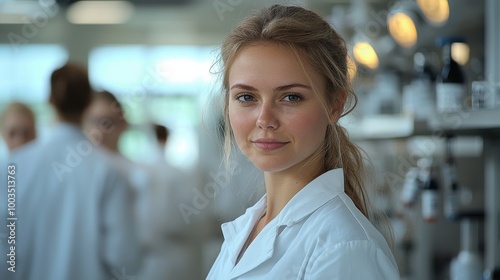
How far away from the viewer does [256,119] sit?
106 cm

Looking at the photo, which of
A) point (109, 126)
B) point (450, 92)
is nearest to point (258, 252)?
point (450, 92)

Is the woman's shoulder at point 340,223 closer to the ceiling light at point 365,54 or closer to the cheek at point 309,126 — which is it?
A: the cheek at point 309,126

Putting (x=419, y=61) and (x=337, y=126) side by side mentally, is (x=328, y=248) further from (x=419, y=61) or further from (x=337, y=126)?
(x=419, y=61)

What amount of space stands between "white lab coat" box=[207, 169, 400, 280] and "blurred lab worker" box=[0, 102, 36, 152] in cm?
179

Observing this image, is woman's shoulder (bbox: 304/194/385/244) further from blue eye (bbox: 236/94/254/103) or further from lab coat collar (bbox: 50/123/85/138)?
lab coat collar (bbox: 50/123/85/138)

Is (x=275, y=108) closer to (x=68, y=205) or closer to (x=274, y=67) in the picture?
(x=274, y=67)

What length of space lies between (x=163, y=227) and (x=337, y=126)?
2.71 m

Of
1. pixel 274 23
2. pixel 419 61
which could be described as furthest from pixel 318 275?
pixel 419 61

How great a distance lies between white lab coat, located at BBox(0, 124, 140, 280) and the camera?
7.68 ft

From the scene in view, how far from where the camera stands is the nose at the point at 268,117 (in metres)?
1.04

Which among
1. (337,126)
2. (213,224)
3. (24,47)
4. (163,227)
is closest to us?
(337,126)

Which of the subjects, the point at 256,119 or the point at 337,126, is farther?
the point at 337,126

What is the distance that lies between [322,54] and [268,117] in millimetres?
144

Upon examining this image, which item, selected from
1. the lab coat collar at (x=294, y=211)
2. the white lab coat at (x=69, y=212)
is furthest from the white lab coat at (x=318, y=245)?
the white lab coat at (x=69, y=212)
